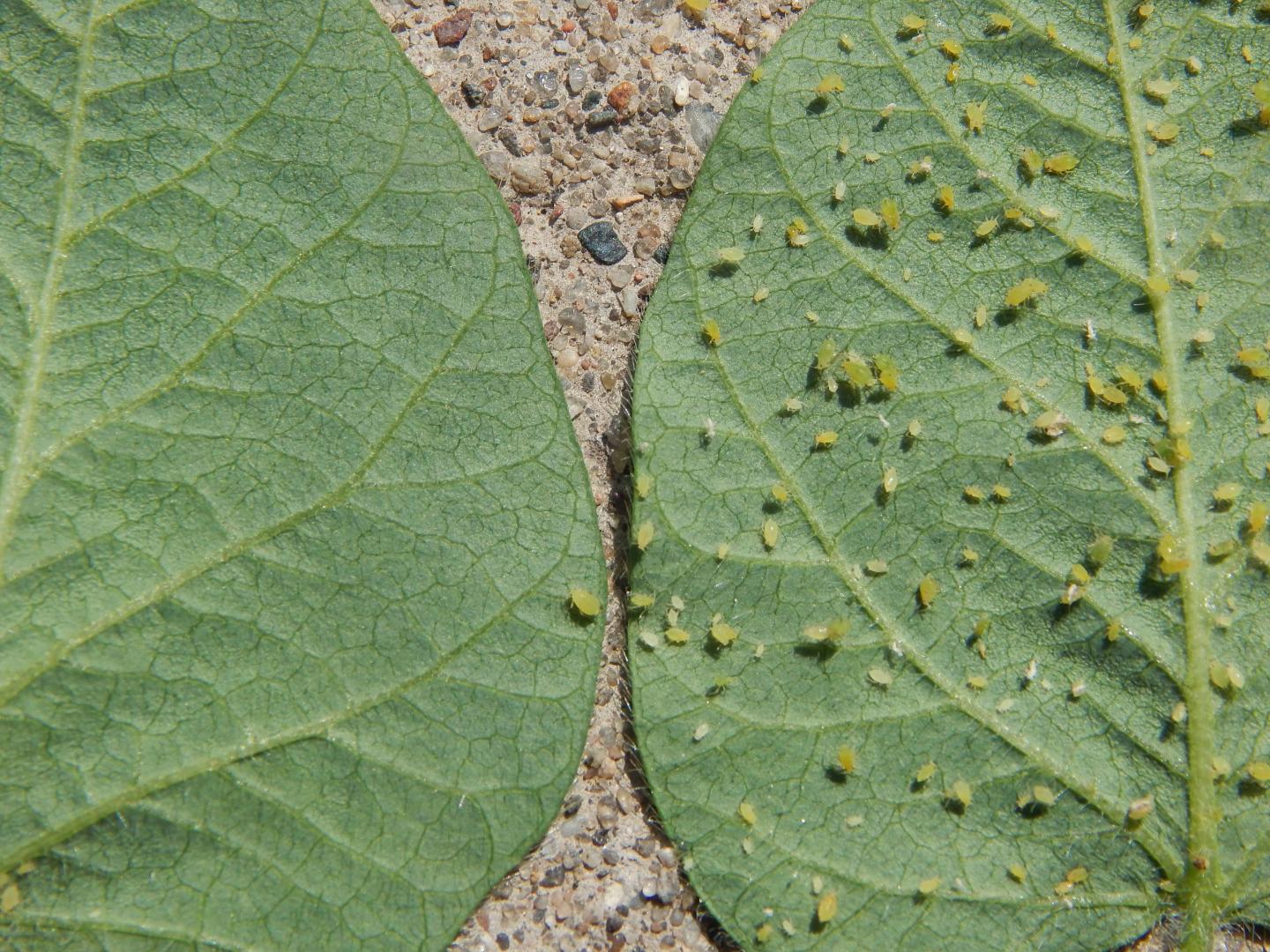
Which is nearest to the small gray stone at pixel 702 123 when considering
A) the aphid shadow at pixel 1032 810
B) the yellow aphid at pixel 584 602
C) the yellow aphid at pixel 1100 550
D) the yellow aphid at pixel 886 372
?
the yellow aphid at pixel 886 372

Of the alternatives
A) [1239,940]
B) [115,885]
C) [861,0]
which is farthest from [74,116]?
[1239,940]

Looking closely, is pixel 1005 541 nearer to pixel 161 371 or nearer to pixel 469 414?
pixel 469 414

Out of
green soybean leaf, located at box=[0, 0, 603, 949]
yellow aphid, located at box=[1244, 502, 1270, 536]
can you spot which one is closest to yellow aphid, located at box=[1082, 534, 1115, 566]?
yellow aphid, located at box=[1244, 502, 1270, 536]

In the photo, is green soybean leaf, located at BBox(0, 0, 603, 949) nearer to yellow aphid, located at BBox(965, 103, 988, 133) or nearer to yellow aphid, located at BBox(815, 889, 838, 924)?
yellow aphid, located at BBox(815, 889, 838, 924)

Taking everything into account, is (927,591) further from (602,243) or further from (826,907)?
(602,243)

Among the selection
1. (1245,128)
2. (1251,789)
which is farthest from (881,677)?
(1245,128)
